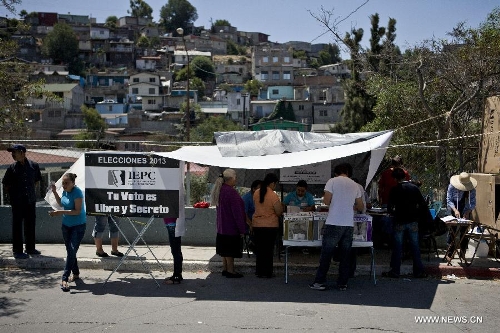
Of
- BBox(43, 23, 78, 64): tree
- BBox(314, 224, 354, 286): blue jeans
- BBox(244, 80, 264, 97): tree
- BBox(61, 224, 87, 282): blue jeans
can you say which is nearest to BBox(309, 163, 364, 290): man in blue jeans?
BBox(314, 224, 354, 286): blue jeans

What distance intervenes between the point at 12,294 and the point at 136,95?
81003 mm

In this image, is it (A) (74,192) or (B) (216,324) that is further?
(A) (74,192)

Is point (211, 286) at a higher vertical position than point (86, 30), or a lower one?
lower

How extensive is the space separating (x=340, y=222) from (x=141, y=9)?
164552 millimetres

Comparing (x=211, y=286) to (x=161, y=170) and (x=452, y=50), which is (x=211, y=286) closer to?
(x=161, y=170)

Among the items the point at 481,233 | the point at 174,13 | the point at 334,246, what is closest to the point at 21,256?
the point at 334,246

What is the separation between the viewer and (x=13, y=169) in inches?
424

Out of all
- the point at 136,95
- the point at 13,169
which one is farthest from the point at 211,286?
the point at 136,95

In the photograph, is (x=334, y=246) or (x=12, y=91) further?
(x=12, y=91)

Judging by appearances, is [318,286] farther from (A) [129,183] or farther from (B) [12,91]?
(B) [12,91]

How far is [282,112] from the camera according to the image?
7175cm

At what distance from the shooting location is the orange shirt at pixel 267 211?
9746mm

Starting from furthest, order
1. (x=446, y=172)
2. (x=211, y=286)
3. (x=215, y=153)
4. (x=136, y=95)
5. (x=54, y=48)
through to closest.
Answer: (x=54, y=48) < (x=136, y=95) < (x=446, y=172) < (x=215, y=153) < (x=211, y=286)

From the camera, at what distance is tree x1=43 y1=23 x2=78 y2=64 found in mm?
110562
